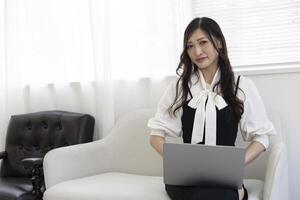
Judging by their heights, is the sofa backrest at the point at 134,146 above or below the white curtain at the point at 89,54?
below

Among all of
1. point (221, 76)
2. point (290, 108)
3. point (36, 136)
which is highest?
point (221, 76)

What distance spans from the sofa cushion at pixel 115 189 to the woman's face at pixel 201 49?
605mm

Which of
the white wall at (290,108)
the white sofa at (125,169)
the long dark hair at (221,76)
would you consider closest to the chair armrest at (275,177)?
the white sofa at (125,169)

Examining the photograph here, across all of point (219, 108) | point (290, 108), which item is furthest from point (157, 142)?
point (290, 108)

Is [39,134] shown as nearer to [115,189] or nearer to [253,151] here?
[115,189]

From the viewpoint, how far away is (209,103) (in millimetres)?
1660

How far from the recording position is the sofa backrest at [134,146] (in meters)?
2.18

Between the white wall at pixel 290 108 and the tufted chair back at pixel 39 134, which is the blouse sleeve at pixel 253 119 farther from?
the tufted chair back at pixel 39 134

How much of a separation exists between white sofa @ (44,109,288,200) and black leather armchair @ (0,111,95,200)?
0.21 meters

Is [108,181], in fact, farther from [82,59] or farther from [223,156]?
[82,59]

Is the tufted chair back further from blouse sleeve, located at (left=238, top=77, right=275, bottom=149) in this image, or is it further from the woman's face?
blouse sleeve, located at (left=238, top=77, right=275, bottom=149)

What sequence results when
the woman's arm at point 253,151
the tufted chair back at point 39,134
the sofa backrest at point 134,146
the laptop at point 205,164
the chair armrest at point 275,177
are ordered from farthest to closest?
1. the tufted chair back at point 39,134
2. the sofa backrest at point 134,146
3. the woman's arm at point 253,151
4. the chair armrest at point 275,177
5. the laptop at point 205,164

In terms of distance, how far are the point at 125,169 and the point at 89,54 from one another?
2.72 ft

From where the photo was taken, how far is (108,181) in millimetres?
1948
